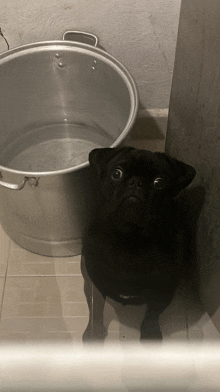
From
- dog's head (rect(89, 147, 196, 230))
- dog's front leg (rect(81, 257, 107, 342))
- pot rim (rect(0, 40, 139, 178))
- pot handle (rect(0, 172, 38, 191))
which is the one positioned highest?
pot rim (rect(0, 40, 139, 178))

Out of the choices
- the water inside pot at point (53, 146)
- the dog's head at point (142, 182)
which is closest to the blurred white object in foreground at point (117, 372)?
the dog's head at point (142, 182)

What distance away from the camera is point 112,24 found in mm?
1085

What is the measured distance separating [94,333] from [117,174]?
17.9 inches

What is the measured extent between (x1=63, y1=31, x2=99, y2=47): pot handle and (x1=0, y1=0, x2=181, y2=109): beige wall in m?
0.02

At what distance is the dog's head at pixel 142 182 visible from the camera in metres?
0.76

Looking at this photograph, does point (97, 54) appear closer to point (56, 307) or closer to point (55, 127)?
point (55, 127)

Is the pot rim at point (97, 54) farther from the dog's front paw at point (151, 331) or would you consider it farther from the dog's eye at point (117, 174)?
the dog's front paw at point (151, 331)

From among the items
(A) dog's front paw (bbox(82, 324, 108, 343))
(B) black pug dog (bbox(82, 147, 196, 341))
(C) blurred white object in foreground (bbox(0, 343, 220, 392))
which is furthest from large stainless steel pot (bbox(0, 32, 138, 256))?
(C) blurred white object in foreground (bbox(0, 343, 220, 392))

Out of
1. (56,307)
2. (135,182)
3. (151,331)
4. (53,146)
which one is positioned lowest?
(56,307)

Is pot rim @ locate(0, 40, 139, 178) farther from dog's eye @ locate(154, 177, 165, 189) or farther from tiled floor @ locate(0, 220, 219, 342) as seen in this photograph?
tiled floor @ locate(0, 220, 219, 342)

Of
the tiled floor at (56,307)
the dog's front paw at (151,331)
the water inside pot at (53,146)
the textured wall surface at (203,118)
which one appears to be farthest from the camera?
the water inside pot at (53,146)

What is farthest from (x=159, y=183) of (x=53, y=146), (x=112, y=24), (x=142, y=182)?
(x=53, y=146)

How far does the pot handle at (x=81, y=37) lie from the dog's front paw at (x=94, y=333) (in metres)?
0.74

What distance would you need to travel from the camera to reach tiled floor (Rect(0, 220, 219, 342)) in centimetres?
99
